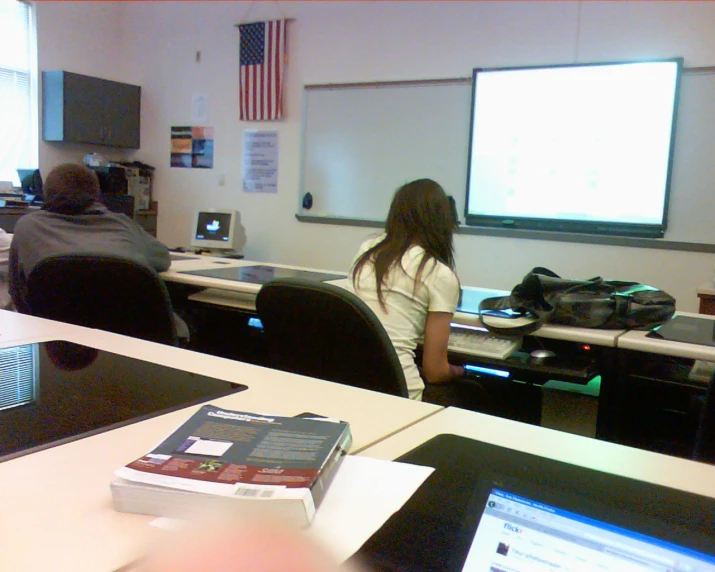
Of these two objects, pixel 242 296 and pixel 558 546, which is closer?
pixel 558 546

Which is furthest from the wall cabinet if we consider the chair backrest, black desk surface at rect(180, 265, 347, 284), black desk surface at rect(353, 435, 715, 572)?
black desk surface at rect(353, 435, 715, 572)

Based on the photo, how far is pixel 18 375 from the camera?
40.7 inches

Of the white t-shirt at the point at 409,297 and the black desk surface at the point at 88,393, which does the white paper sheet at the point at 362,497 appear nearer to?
the black desk surface at the point at 88,393

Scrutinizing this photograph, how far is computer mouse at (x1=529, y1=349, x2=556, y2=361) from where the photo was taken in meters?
1.91

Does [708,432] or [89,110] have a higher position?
[89,110]

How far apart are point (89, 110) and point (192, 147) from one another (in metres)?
0.90

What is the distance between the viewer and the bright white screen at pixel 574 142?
3592mm

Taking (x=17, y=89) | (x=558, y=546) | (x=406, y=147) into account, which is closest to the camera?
(x=558, y=546)

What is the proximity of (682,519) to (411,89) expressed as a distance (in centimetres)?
405

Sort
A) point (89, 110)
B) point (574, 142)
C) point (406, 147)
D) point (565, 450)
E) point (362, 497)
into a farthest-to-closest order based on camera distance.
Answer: point (89, 110)
point (406, 147)
point (574, 142)
point (565, 450)
point (362, 497)

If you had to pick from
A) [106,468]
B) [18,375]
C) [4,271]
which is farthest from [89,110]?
[106,468]

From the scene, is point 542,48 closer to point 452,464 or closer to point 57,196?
point 57,196

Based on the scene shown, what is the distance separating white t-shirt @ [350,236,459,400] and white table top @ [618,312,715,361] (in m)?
0.50

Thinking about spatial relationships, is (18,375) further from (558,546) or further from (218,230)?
(218,230)
